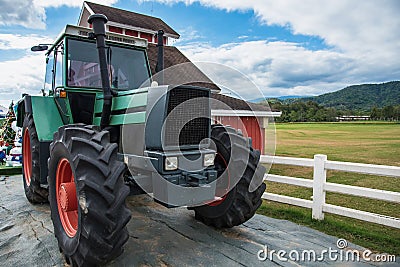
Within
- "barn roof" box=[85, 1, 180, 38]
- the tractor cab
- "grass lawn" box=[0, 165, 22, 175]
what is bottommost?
"grass lawn" box=[0, 165, 22, 175]

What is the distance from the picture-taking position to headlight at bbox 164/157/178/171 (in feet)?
10.4

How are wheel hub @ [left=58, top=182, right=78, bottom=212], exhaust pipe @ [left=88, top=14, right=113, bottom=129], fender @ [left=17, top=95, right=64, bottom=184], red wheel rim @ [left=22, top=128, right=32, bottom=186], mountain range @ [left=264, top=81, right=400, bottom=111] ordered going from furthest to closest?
mountain range @ [left=264, top=81, right=400, bottom=111] < red wheel rim @ [left=22, top=128, right=32, bottom=186] < fender @ [left=17, top=95, right=64, bottom=184] < exhaust pipe @ [left=88, top=14, right=113, bottom=129] < wheel hub @ [left=58, top=182, right=78, bottom=212]

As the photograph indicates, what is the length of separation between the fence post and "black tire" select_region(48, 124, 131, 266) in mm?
3057

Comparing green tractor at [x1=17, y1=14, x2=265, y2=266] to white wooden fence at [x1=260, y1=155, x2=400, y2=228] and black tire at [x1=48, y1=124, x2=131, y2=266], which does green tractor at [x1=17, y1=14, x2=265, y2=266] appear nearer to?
black tire at [x1=48, y1=124, x2=131, y2=266]

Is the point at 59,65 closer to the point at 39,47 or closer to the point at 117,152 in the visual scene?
the point at 39,47

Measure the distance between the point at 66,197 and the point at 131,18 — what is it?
46.6 ft

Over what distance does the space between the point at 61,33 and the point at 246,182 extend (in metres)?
3.17

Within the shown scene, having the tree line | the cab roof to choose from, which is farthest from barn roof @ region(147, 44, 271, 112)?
the tree line

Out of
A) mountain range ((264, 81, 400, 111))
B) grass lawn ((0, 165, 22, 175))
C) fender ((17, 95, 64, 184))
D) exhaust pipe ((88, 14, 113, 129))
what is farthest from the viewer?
mountain range ((264, 81, 400, 111))

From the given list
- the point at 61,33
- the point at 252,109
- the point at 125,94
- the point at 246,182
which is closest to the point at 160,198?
the point at 246,182

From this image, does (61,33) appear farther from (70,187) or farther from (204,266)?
(204,266)

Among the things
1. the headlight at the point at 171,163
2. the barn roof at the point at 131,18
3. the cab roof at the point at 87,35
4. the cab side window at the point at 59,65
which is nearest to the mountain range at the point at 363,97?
the barn roof at the point at 131,18

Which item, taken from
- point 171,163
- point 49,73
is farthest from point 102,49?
point 49,73

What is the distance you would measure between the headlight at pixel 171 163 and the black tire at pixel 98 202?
508mm
